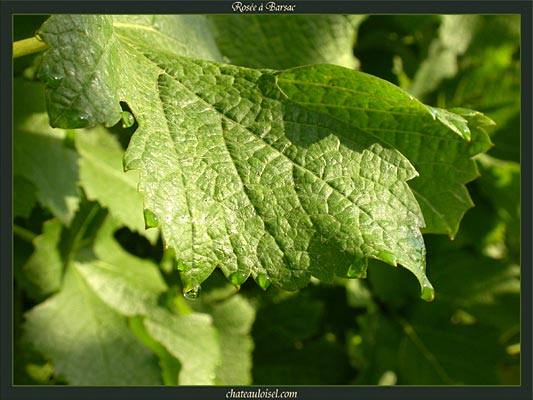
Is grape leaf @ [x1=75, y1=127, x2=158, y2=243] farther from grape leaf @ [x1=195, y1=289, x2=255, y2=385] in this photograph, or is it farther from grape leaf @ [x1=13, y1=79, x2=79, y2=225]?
grape leaf @ [x1=195, y1=289, x2=255, y2=385]

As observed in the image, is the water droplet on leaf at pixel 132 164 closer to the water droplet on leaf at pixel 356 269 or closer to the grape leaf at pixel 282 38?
the water droplet on leaf at pixel 356 269

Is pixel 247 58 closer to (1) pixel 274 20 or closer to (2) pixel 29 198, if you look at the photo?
(1) pixel 274 20

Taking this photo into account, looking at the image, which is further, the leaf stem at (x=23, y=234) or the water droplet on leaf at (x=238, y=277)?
the leaf stem at (x=23, y=234)

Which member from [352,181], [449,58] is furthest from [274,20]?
[449,58]

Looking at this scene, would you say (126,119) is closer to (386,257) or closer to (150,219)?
(150,219)

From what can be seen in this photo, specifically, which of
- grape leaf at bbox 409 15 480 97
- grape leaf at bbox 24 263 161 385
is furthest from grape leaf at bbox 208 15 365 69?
grape leaf at bbox 24 263 161 385

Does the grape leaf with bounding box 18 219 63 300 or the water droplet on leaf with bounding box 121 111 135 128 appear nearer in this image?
the water droplet on leaf with bounding box 121 111 135 128

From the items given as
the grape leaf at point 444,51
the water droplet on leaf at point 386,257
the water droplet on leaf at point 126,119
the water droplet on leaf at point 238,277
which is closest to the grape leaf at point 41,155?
the water droplet on leaf at point 126,119
